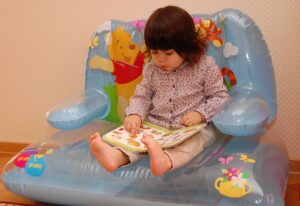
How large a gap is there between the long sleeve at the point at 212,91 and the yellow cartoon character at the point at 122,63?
34 centimetres

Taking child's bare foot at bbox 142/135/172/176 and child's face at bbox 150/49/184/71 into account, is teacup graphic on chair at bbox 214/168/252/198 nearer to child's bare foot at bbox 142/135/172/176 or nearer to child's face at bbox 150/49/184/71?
child's bare foot at bbox 142/135/172/176

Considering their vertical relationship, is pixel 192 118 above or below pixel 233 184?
above

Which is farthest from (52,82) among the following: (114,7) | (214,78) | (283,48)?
(283,48)

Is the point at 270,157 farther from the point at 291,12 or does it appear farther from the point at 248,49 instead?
the point at 291,12

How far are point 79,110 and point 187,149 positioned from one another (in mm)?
491

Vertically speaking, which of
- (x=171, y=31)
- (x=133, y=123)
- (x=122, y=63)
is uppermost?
(x=171, y=31)

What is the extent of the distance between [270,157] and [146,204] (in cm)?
47

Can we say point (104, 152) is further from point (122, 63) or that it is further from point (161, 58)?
point (122, 63)

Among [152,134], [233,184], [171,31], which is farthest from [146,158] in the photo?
[171,31]

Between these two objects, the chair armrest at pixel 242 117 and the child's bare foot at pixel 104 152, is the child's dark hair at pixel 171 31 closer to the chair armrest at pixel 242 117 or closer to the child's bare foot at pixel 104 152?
the chair armrest at pixel 242 117

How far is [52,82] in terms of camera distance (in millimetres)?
2232

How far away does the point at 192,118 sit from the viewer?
1.54 metres

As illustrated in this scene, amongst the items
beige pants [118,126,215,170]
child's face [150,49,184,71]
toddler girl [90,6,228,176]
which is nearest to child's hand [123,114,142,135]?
toddler girl [90,6,228,176]

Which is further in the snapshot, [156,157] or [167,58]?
[167,58]
